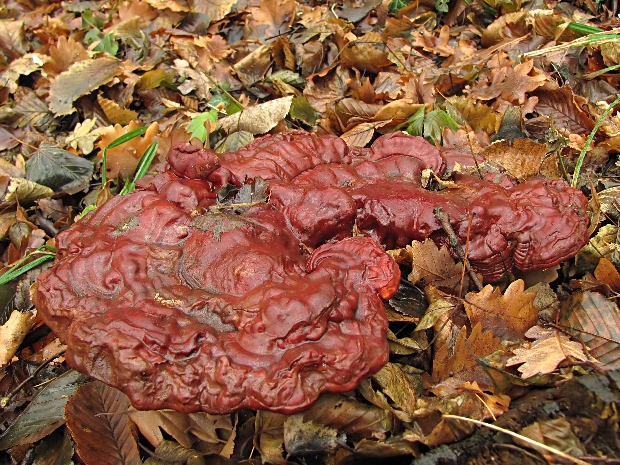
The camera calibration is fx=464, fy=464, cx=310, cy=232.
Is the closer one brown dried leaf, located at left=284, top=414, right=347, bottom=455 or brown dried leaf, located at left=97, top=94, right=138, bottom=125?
brown dried leaf, located at left=284, top=414, right=347, bottom=455

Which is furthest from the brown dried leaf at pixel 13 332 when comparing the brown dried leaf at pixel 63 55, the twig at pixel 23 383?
the brown dried leaf at pixel 63 55

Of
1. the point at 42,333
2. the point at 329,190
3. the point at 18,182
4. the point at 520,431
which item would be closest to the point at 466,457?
the point at 520,431

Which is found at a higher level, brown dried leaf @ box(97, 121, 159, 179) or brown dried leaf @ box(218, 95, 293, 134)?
brown dried leaf @ box(218, 95, 293, 134)

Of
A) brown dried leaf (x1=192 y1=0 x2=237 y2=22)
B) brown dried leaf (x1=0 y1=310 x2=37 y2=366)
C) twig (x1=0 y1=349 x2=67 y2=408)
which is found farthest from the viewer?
brown dried leaf (x1=192 y1=0 x2=237 y2=22)

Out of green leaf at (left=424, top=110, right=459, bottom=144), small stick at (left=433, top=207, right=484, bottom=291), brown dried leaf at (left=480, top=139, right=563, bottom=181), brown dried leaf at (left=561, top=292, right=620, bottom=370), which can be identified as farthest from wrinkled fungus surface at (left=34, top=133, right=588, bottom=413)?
green leaf at (left=424, top=110, right=459, bottom=144)

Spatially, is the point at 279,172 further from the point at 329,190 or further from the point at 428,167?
the point at 428,167

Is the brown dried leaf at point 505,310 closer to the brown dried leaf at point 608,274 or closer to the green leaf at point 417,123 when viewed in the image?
the brown dried leaf at point 608,274

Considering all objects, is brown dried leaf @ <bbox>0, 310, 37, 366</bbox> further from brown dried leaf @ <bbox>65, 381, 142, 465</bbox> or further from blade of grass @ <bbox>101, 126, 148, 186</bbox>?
blade of grass @ <bbox>101, 126, 148, 186</bbox>

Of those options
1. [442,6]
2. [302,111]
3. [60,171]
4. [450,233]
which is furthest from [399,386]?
[442,6]
